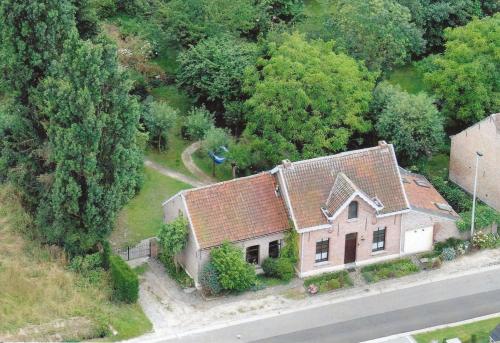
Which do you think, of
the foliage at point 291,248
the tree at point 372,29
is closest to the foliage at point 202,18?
the tree at point 372,29

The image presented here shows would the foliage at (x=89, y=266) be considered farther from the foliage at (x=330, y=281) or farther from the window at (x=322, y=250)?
the window at (x=322, y=250)

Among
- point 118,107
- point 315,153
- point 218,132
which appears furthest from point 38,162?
point 315,153

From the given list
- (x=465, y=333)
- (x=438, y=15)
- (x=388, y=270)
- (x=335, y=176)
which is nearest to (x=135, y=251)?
(x=335, y=176)

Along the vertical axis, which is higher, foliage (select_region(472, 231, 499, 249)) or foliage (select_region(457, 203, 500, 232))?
foliage (select_region(457, 203, 500, 232))

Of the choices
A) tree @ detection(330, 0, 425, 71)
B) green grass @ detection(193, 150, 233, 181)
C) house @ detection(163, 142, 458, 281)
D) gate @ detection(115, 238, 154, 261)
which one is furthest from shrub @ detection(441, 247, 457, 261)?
gate @ detection(115, 238, 154, 261)

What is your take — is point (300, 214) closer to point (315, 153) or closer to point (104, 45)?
point (315, 153)

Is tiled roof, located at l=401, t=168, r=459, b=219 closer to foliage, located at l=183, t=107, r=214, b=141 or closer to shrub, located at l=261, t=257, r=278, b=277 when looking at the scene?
shrub, located at l=261, t=257, r=278, b=277

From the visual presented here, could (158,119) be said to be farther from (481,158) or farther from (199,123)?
(481,158)
